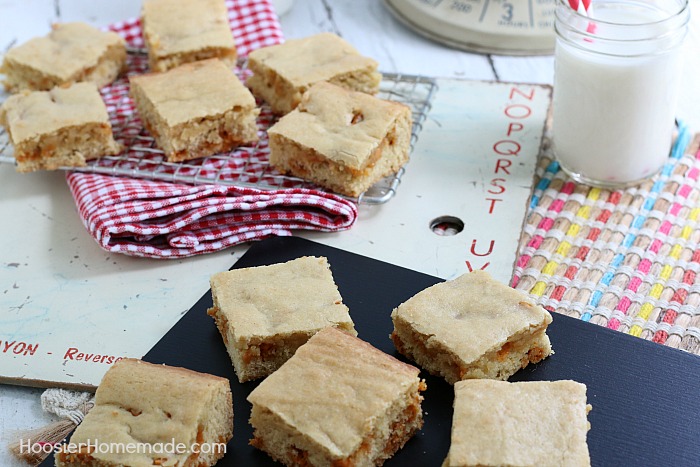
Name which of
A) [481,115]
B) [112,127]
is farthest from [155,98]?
[481,115]

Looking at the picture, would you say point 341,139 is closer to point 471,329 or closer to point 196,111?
point 196,111

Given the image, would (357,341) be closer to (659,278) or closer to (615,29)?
(659,278)

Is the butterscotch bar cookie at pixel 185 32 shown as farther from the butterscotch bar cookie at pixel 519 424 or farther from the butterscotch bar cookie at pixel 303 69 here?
the butterscotch bar cookie at pixel 519 424

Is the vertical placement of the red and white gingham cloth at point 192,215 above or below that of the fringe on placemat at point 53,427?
above

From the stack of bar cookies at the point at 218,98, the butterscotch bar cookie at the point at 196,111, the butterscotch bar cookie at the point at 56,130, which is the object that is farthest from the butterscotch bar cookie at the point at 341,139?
the butterscotch bar cookie at the point at 56,130

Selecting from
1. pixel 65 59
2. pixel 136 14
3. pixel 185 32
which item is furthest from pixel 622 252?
pixel 136 14

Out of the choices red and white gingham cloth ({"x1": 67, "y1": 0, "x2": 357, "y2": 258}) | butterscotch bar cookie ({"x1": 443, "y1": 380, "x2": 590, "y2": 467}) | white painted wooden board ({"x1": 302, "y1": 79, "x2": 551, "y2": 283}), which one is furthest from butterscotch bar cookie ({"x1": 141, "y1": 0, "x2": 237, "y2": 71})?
butterscotch bar cookie ({"x1": 443, "y1": 380, "x2": 590, "y2": 467})
